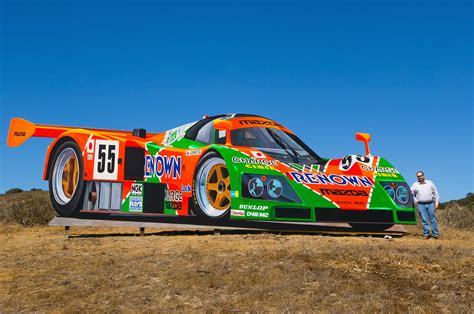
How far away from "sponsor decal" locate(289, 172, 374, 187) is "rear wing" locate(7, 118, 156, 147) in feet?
17.9

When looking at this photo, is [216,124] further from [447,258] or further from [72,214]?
[447,258]

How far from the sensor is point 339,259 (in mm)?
9758

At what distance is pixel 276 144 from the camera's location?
14391 millimetres

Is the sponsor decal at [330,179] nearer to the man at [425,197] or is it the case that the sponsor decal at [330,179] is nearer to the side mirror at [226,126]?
the side mirror at [226,126]

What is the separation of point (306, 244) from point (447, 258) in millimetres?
2507

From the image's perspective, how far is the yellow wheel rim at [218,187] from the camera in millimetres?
12836

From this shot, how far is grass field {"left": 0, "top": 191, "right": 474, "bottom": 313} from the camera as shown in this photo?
310 inches

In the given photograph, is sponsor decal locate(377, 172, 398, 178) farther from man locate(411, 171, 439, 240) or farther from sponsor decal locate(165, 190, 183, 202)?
sponsor decal locate(165, 190, 183, 202)

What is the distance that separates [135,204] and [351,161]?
5376 millimetres

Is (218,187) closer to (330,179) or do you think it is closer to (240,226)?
(240,226)

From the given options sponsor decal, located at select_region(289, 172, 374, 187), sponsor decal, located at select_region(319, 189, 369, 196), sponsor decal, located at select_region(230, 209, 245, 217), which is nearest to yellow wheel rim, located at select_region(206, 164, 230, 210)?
sponsor decal, located at select_region(230, 209, 245, 217)

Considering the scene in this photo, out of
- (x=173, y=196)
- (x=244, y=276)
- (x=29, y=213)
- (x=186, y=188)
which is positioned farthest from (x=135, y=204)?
(x=29, y=213)

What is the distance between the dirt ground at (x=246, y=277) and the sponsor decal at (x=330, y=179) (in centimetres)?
153

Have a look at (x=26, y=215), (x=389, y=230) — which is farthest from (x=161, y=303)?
(x=26, y=215)
